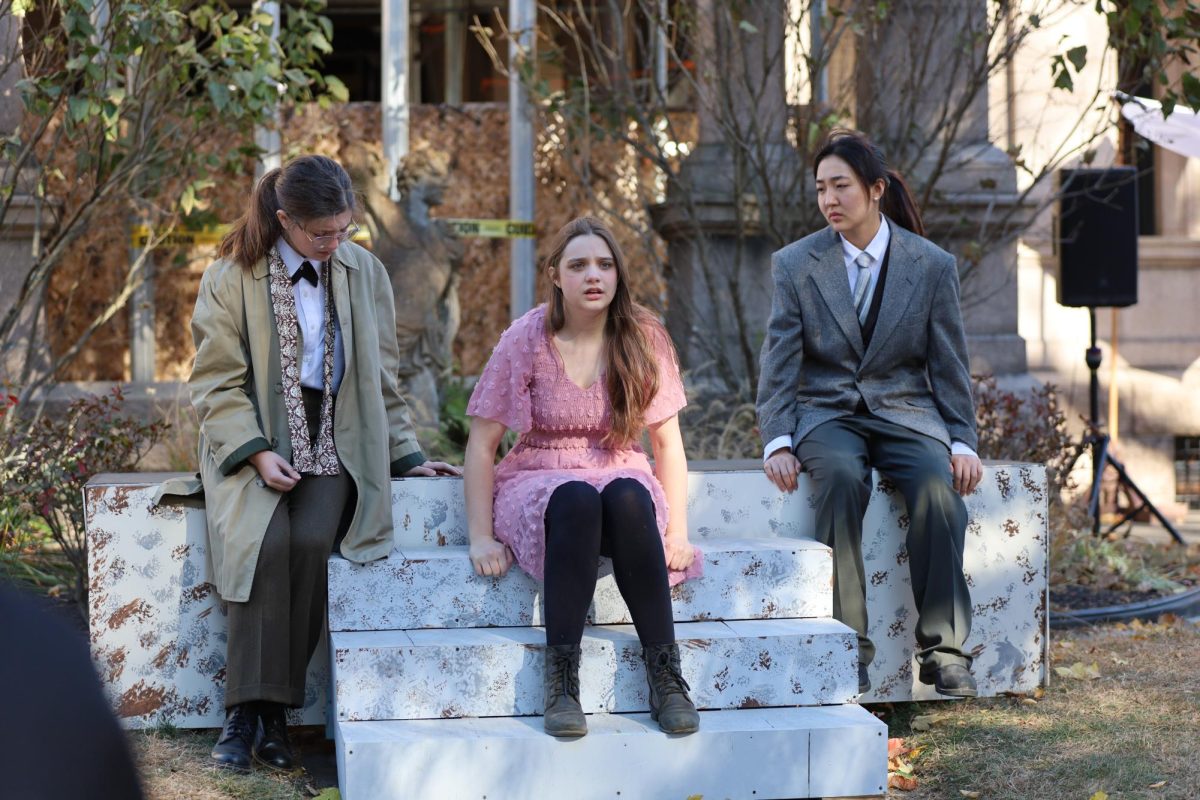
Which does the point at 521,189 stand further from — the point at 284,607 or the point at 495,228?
the point at 284,607

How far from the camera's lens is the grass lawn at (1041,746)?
370 centimetres

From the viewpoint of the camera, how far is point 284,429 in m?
3.99

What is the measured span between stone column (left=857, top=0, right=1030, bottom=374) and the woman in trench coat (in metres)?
4.18

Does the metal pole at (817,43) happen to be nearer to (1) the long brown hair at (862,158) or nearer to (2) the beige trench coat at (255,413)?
(1) the long brown hair at (862,158)

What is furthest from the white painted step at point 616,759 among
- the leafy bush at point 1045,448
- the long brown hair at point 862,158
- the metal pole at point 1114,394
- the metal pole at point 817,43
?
the metal pole at point 1114,394

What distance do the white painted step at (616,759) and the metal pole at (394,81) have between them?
691cm

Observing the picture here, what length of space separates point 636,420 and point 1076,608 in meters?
2.89

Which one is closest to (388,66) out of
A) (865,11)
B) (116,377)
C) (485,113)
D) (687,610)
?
(485,113)

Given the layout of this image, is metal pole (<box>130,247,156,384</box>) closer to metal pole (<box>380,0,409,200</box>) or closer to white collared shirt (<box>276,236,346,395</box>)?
metal pole (<box>380,0,409,200</box>)

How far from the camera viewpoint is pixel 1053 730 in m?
4.17

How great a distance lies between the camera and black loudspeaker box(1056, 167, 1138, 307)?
27.2 ft

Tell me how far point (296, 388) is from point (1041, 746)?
7.34 ft

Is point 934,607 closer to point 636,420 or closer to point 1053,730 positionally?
point 1053,730

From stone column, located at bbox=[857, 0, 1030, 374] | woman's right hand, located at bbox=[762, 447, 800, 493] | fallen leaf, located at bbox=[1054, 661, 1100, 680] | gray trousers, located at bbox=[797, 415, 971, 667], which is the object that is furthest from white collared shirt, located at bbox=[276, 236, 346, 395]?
stone column, located at bbox=[857, 0, 1030, 374]
